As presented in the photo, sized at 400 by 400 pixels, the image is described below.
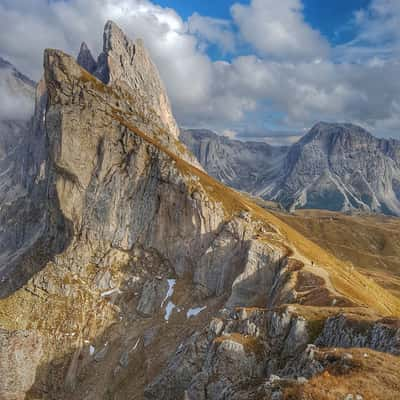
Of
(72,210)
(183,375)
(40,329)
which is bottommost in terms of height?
(40,329)

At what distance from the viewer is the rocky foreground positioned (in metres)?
32.6

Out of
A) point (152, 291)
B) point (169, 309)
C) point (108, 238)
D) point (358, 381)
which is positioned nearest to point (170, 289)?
point (152, 291)

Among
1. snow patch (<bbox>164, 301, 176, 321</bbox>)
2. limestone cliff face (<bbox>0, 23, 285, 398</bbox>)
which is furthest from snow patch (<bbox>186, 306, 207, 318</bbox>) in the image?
snow patch (<bbox>164, 301, 176, 321</bbox>)

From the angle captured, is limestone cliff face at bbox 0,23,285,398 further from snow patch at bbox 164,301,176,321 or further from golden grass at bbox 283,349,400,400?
golden grass at bbox 283,349,400,400

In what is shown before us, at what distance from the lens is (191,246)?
230 ft

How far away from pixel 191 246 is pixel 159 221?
392 inches

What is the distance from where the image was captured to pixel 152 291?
65.9 metres

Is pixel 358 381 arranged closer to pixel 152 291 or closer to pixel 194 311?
pixel 194 311

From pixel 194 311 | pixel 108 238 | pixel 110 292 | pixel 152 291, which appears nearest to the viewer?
pixel 194 311

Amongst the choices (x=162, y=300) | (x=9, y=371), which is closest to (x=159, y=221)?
(x=162, y=300)

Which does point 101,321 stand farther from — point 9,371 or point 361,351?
point 361,351

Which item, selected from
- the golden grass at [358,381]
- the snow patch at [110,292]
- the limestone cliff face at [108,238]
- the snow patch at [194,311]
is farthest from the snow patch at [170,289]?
the golden grass at [358,381]

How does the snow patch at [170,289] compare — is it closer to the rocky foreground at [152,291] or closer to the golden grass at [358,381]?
the rocky foreground at [152,291]

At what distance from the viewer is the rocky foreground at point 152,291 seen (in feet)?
107
